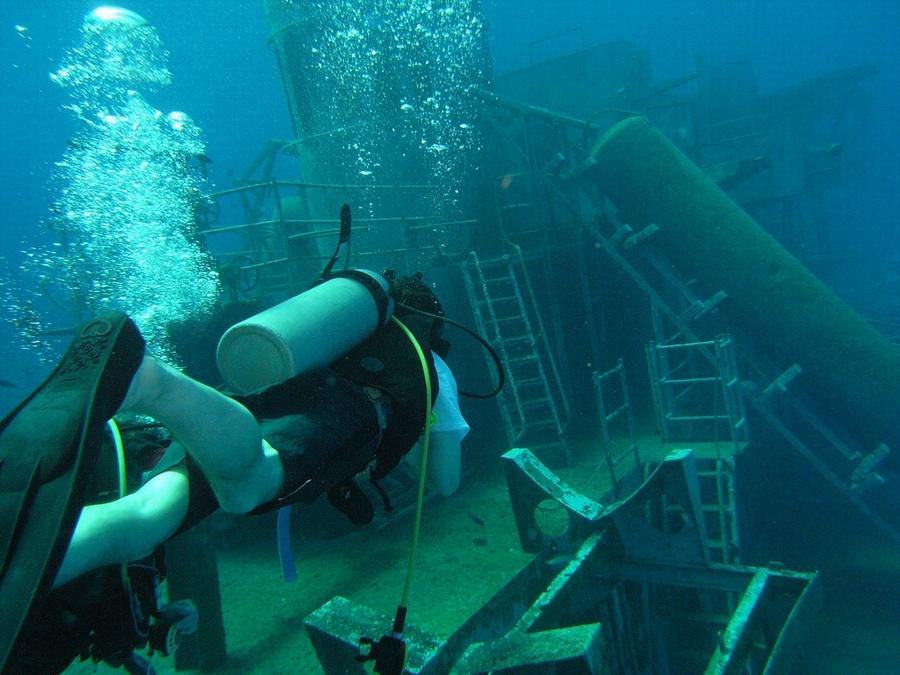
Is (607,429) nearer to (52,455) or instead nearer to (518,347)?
(518,347)

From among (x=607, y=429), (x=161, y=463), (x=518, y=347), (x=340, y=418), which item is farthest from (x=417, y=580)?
(x=161, y=463)

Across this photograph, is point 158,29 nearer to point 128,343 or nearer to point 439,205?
point 439,205

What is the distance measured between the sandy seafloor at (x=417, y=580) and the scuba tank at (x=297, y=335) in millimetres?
3760

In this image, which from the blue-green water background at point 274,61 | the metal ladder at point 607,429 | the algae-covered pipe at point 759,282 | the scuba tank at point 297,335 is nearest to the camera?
the scuba tank at point 297,335

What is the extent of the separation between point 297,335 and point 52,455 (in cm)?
95

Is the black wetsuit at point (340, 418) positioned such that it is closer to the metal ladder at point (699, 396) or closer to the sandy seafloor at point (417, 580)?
the sandy seafloor at point (417, 580)

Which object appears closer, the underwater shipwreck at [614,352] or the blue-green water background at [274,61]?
the underwater shipwreck at [614,352]

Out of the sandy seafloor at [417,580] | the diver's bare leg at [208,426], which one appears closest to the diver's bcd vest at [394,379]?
the diver's bare leg at [208,426]

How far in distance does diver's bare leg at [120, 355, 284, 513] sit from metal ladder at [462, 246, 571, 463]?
710 cm

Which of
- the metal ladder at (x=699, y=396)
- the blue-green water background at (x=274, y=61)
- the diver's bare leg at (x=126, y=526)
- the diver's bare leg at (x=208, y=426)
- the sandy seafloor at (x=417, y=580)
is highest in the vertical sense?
the blue-green water background at (x=274, y=61)

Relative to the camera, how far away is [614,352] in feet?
35.8

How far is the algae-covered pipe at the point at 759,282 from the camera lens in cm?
718

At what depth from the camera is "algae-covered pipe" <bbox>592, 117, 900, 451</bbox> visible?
7180 millimetres

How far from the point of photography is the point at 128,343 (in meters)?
1.51
